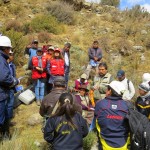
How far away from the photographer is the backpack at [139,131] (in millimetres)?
3951

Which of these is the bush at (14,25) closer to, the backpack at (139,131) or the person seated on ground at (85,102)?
the person seated on ground at (85,102)

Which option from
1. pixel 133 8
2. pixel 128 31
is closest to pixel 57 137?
pixel 128 31

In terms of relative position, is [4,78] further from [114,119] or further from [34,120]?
[34,120]

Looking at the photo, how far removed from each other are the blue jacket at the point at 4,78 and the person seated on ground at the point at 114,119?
1584mm

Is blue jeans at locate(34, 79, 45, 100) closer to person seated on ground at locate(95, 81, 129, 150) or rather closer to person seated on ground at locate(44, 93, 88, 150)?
person seated on ground at locate(95, 81, 129, 150)

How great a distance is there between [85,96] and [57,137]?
280cm

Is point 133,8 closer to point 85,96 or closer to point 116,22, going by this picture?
point 116,22

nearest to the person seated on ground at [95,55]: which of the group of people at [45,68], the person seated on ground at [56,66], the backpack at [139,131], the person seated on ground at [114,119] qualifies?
the group of people at [45,68]

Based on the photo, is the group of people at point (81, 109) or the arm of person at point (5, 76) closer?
the group of people at point (81, 109)

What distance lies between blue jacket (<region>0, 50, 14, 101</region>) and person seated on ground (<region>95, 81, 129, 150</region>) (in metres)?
1.58

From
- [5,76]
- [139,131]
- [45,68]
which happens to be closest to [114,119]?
[139,131]

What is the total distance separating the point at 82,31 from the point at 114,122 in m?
11.6

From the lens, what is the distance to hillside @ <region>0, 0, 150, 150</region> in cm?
1130

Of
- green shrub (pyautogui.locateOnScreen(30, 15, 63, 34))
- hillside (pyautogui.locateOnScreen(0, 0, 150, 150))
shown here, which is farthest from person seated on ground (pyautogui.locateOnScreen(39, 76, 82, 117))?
green shrub (pyautogui.locateOnScreen(30, 15, 63, 34))
